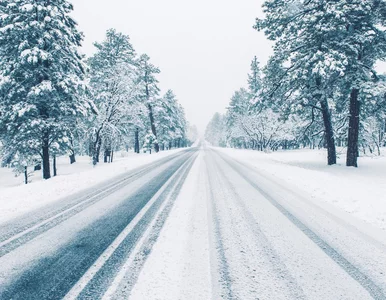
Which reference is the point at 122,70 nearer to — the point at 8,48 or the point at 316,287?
the point at 8,48

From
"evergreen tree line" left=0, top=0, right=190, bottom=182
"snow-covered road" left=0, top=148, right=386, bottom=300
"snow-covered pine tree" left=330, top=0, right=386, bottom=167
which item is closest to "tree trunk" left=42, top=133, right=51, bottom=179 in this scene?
"evergreen tree line" left=0, top=0, right=190, bottom=182

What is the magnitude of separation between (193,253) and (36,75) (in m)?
13.4

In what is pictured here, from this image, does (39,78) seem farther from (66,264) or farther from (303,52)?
(303,52)

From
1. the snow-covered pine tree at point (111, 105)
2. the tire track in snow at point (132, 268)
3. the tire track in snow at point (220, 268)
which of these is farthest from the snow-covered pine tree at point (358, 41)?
the snow-covered pine tree at point (111, 105)

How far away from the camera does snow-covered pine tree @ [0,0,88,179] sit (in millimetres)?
11773

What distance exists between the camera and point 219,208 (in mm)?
5973

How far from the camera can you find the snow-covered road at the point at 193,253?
2.78 m

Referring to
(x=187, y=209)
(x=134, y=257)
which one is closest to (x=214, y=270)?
(x=134, y=257)

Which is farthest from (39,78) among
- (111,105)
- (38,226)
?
(38,226)

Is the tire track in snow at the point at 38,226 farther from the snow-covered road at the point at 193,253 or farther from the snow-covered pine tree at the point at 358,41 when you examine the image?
the snow-covered pine tree at the point at 358,41

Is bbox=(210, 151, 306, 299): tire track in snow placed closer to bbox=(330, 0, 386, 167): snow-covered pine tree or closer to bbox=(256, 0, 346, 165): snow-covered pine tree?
bbox=(256, 0, 346, 165): snow-covered pine tree

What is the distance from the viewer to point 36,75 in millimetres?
12586

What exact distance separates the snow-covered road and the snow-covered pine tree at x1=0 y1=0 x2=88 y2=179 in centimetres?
812

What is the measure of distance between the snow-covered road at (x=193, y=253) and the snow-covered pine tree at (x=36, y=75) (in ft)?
26.6
